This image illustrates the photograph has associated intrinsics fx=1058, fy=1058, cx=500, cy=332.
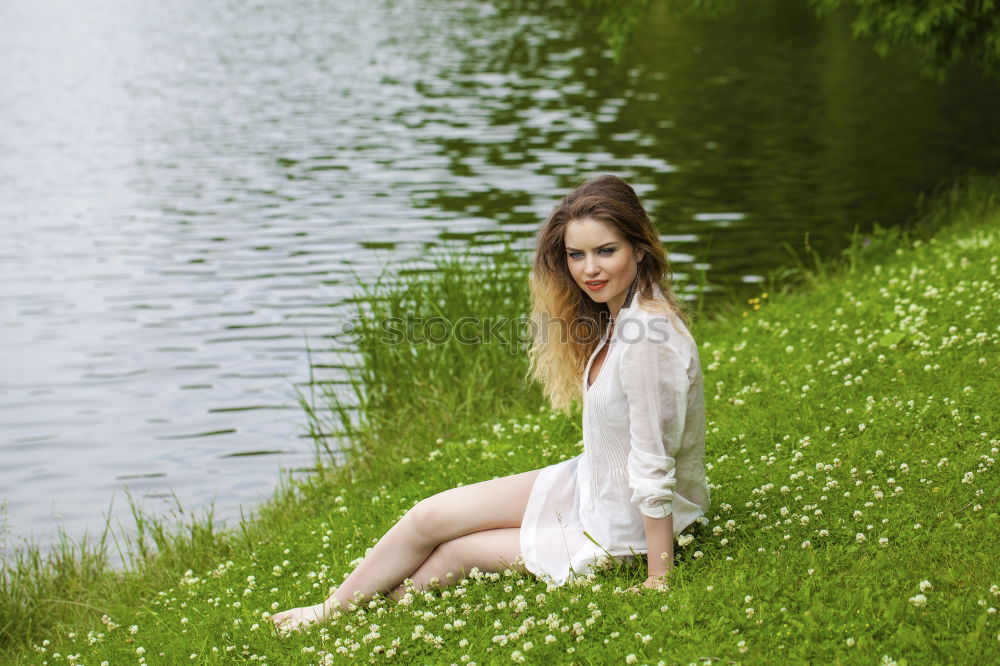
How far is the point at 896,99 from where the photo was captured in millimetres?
33219

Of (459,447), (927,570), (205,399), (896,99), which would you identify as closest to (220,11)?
(896,99)

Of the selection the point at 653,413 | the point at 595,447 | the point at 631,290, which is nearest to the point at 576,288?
the point at 631,290

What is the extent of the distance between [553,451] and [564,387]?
268cm

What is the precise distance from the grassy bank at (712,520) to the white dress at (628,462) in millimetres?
213

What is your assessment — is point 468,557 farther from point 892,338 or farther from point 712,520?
point 892,338

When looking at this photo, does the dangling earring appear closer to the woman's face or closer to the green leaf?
the woman's face

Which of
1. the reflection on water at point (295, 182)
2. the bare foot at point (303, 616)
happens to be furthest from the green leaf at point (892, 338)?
the bare foot at point (303, 616)

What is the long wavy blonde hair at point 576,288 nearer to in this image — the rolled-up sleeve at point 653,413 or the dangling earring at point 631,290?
the dangling earring at point 631,290

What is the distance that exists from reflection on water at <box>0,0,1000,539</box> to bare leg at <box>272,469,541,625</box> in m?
5.18

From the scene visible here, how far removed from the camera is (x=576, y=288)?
658 cm

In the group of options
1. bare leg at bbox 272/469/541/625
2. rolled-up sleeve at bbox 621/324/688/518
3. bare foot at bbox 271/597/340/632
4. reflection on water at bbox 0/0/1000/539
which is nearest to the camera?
rolled-up sleeve at bbox 621/324/688/518

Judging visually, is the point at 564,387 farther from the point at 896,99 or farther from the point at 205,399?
the point at 896,99

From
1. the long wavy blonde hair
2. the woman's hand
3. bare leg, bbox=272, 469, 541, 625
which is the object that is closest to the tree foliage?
the long wavy blonde hair

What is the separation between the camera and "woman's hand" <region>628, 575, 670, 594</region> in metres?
5.74
